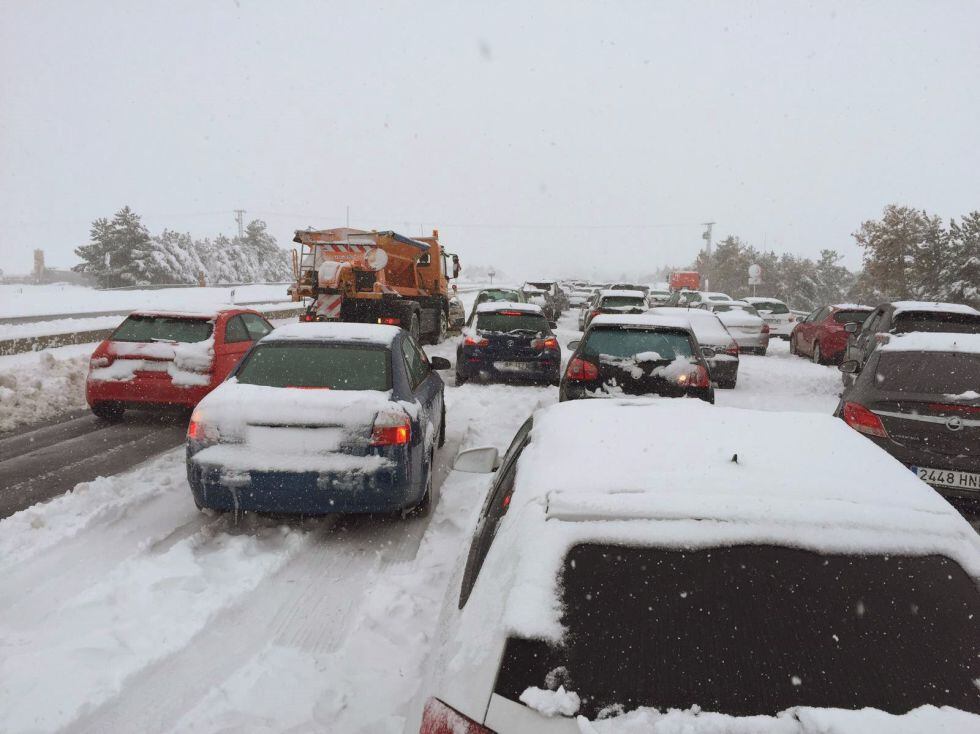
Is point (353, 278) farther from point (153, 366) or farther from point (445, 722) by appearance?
point (445, 722)

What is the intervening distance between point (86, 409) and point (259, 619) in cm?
766

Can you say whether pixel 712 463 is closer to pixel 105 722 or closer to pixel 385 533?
pixel 105 722

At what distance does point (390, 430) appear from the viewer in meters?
4.86

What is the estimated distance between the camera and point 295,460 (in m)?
4.70

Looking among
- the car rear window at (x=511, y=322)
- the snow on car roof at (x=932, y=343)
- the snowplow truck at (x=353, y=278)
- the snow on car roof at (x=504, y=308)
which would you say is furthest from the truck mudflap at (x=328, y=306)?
the snow on car roof at (x=932, y=343)

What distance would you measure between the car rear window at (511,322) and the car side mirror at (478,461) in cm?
814

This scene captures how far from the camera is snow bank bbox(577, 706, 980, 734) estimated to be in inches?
54.6

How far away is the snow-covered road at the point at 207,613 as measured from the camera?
9.75ft

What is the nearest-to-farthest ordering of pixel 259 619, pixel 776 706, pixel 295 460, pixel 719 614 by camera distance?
pixel 776 706 → pixel 719 614 → pixel 259 619 → pixel 295 460

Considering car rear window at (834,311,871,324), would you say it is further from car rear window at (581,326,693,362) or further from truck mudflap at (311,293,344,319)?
truck mudflap at (311,293,344,319)

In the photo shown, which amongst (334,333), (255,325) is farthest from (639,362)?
(255,325)

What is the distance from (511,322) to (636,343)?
166 inches

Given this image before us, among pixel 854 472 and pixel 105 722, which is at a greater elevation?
pixel 854 472

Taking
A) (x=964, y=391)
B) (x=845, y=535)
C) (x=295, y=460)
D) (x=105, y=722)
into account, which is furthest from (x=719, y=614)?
(x=964, y=391)
